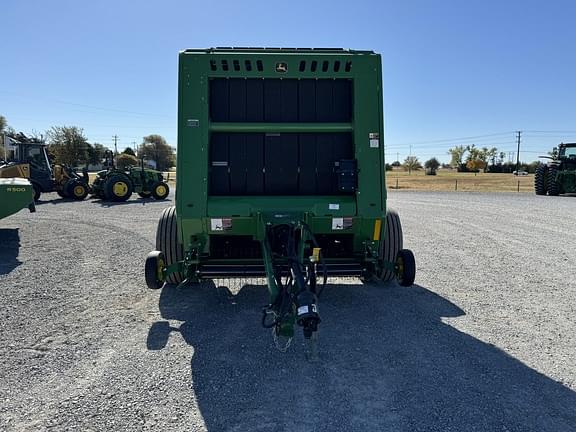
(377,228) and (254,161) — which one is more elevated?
(254,161)

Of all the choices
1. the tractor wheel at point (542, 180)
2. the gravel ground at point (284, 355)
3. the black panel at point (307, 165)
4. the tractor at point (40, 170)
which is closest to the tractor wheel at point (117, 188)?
the tractor at point (40, 170)

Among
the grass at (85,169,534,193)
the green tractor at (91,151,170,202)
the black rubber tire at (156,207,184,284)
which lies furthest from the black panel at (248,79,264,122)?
the grass at (85,169,534,193)

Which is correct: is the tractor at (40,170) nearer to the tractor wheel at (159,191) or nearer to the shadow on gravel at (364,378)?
the tractor wheel at (159,191)

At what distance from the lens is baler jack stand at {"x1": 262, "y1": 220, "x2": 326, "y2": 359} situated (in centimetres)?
304

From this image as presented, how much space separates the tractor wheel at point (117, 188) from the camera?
18219mm

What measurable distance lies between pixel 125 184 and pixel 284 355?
16.7 metres

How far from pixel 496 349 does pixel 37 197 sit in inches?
773

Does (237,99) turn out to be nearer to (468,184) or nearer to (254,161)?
(254,161)

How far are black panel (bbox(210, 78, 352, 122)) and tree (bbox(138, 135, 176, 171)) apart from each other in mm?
69690

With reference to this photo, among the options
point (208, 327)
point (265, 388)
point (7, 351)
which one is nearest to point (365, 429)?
point (265, 388)

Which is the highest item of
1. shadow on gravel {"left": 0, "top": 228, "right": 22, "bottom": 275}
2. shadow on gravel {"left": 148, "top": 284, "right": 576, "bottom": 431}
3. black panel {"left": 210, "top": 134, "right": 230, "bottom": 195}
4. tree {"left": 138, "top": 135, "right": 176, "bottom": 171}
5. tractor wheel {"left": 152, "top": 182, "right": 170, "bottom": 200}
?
tree {"left": 138, "top": 135, "right": 176, "bottom": 171}

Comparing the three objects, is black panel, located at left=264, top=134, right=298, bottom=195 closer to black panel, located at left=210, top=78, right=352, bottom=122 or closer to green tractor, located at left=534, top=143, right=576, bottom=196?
black panel, located at left=210, top=78, right=352, bottom=122

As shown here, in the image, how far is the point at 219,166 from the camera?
4.78m

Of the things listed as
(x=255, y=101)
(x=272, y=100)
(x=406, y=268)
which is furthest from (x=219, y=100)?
(x=406, y=268)
